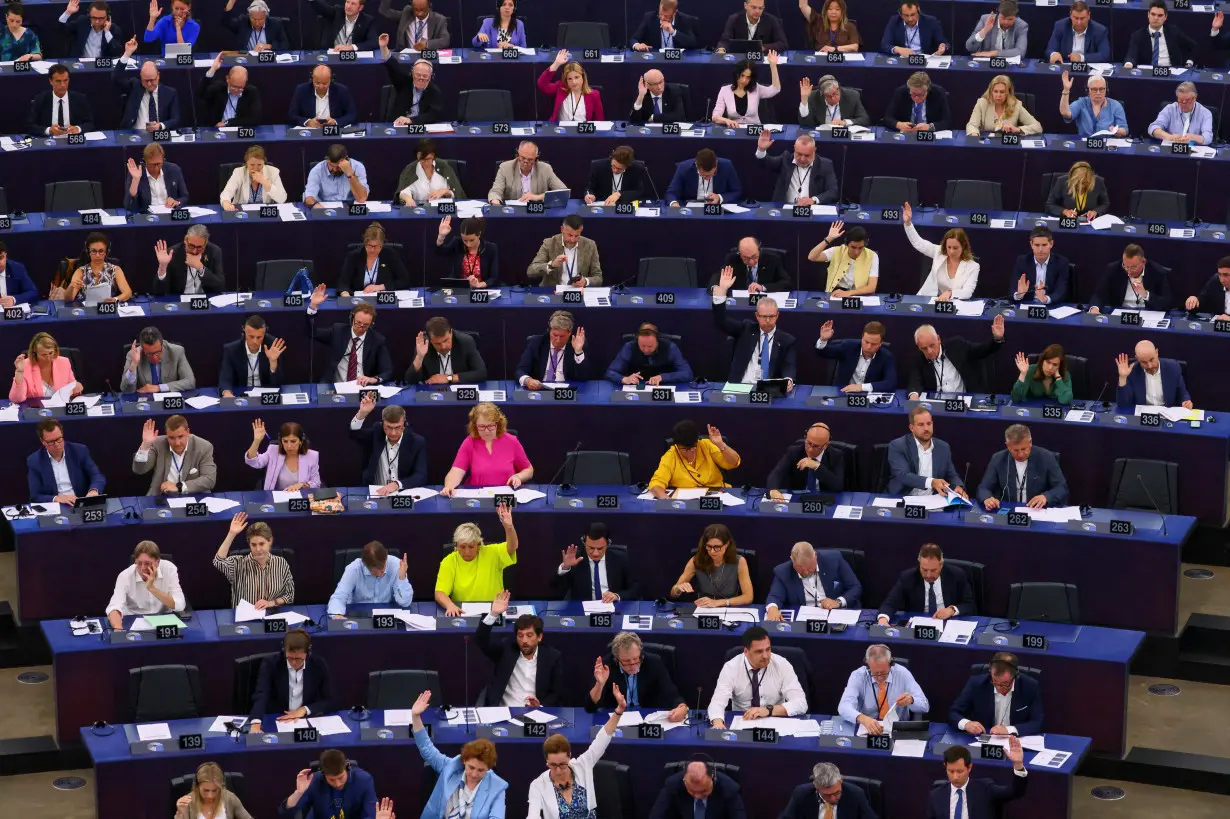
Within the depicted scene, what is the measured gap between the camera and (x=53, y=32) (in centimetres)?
1905

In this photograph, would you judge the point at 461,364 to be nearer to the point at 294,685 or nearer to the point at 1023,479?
the point at 294,685

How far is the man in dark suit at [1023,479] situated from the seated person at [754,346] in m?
1.75

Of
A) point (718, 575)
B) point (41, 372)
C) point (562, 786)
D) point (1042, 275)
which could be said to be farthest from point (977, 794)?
point (41, 372)

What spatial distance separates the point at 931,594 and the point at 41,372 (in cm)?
628

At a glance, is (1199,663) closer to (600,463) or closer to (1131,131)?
(600,463)

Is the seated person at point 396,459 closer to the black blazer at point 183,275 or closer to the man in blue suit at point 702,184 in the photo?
the black blazer at point 183,275

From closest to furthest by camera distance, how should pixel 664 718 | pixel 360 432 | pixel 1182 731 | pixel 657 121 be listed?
pixel 664 718
pixel 1182 731
pixel 360 432
pixel 657 121

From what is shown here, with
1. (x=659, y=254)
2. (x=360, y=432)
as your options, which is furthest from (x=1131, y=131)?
(x=360, y=432)

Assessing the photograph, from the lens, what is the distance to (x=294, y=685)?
12.6 meters

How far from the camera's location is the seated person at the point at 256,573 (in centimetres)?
1336

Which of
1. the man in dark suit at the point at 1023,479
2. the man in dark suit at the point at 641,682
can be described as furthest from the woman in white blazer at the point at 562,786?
the man in dark suit at the point at 1023,479

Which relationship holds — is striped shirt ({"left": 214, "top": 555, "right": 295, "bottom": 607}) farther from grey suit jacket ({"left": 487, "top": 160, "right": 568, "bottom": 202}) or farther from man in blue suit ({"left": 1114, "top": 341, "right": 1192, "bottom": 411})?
man in blue suit ({"left": 1114, "top": 341, "right": 1192, "bottom": 411})

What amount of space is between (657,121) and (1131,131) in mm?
3961

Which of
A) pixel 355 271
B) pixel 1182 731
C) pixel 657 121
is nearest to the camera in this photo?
pixel 1182 731
